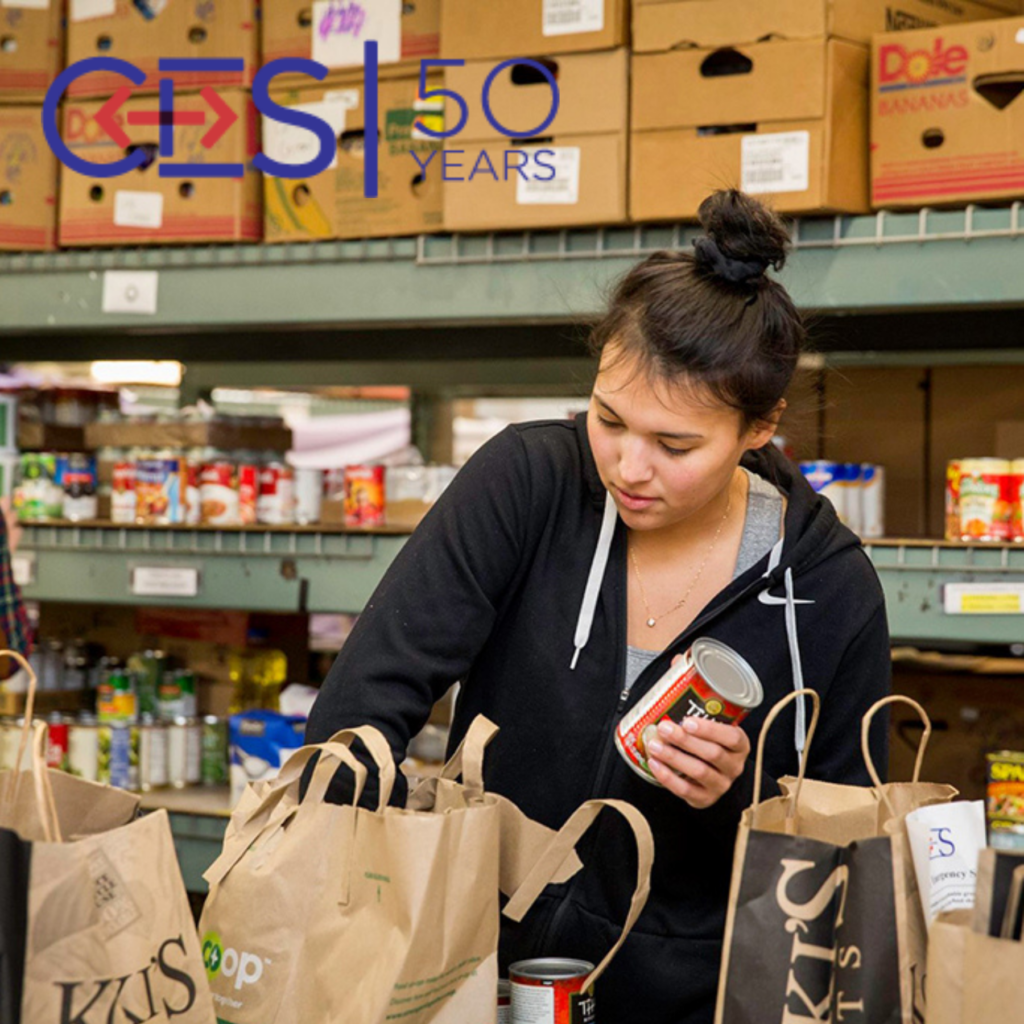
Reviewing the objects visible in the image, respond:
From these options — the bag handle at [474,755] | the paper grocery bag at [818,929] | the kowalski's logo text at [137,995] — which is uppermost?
the bag handle at [474,755]

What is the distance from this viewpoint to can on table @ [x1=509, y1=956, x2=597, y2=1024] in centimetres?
122

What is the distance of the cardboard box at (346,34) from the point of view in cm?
234

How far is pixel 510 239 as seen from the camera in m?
2.28

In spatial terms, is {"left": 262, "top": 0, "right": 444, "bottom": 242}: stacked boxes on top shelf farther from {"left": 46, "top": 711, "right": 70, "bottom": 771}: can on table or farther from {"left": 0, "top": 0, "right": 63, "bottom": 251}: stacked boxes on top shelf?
{"left": 46, "top": 711, "right": 70, "bottom": 771}: can on table

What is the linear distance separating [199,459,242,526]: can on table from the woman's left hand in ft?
4.99

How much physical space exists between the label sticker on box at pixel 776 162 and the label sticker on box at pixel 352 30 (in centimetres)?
66

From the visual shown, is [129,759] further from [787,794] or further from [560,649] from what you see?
[787,794]

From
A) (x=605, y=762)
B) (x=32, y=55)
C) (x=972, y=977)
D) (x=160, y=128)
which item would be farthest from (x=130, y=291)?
(x=972, y=977)

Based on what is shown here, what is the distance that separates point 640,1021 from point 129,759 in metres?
1.63

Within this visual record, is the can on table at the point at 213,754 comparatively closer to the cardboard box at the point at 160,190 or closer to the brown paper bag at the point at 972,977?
the cardboard box at the point at 160,190

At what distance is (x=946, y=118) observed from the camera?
2.01 meters

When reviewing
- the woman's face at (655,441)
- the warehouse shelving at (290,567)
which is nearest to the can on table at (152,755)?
the warehouse shelving at (290,567)

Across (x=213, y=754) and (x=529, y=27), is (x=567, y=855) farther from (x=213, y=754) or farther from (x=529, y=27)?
(x=213, y=754)

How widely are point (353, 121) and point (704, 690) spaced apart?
1459 mm
